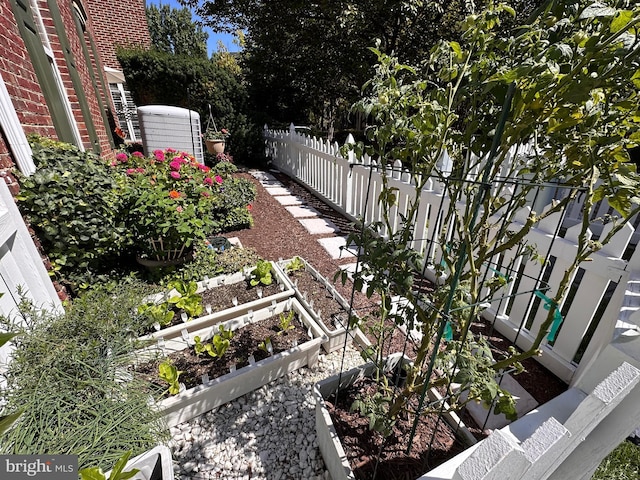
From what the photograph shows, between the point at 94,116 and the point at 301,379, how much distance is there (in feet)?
16.0

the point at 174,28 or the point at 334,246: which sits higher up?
the point at 174,28

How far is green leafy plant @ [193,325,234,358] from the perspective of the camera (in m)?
1.79

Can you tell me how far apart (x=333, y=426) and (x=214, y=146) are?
7.06 m

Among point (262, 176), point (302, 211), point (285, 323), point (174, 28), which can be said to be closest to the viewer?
point (285, 323)

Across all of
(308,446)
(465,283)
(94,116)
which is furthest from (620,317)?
(94,116)

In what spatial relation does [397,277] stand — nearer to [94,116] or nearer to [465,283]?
[465,283]

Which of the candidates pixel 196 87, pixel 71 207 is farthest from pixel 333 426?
pixel 196 87

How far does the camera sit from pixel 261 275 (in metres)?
2.53

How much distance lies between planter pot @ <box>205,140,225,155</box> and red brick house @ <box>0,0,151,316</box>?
93.4 inches

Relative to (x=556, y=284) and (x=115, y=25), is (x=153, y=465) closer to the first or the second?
(x=556, y=284)

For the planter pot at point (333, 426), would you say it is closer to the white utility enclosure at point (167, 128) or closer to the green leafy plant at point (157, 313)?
the green leafy plant at point (157, 313)

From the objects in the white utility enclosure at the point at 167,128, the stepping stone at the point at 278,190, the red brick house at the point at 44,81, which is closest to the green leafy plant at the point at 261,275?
the red brick house at the point at 44,81

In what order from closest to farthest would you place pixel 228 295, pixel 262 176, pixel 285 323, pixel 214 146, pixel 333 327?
pixel 285 323
pixel 333 327
pixel 228 295
pixel 214 146
pixel 262 176

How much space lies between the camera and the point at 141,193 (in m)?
2.38
